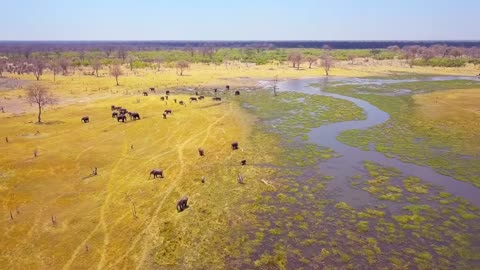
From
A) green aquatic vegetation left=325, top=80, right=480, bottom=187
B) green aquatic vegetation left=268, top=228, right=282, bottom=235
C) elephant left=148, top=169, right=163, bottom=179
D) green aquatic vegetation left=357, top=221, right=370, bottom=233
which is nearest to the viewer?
green aquatic vegetation left=268, top=228, right=282, bottom=235

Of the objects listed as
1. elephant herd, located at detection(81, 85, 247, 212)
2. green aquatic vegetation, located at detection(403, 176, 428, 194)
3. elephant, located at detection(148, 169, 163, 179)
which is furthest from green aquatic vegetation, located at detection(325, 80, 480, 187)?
elephant, located at detection(148, 169, 163, 179)

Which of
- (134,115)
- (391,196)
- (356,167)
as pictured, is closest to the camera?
(391,196)

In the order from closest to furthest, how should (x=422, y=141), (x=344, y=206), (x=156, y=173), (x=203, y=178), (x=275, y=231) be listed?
(x=275, y=231)
(x=344, y=206)
(x=203, y=178)
(x=156, y=173)
(x=422, y=141)

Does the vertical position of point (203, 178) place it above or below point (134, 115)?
below

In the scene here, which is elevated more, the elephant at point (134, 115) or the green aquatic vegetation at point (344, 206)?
the elephant at point (134, 115)

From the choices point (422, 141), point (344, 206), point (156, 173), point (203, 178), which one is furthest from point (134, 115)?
point (422, 141)

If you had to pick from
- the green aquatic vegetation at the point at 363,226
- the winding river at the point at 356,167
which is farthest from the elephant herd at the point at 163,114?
the green aquatic vegetation at the point at 363,226

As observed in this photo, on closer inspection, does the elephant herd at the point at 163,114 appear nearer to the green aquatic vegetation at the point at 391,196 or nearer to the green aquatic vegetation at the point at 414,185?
the green aquatic vegetation at the point at 391,196

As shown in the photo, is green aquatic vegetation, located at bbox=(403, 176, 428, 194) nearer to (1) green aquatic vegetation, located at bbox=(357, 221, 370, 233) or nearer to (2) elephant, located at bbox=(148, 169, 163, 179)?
(1) green aquatic vegetation, located at bbox=(357, 221, 370, 233)

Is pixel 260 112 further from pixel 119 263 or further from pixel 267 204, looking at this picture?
pixel 119 263

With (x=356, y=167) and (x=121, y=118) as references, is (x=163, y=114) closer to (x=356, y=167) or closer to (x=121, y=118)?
(x=121, y=118)

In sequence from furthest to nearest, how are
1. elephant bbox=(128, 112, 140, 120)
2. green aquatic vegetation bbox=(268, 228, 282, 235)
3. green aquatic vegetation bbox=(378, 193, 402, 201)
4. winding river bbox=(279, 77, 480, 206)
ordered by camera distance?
elephant bbox=(128, 112, 140, 120)
winding river bbox=(279, 77, 480, 206)
green aquatic vegetation bbox=(378, 193, 402, 201)
green aquatic vegetation bbox=(268, 228, 282, 235)

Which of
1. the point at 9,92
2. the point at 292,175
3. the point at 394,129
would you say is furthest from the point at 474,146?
the point at 9,92
